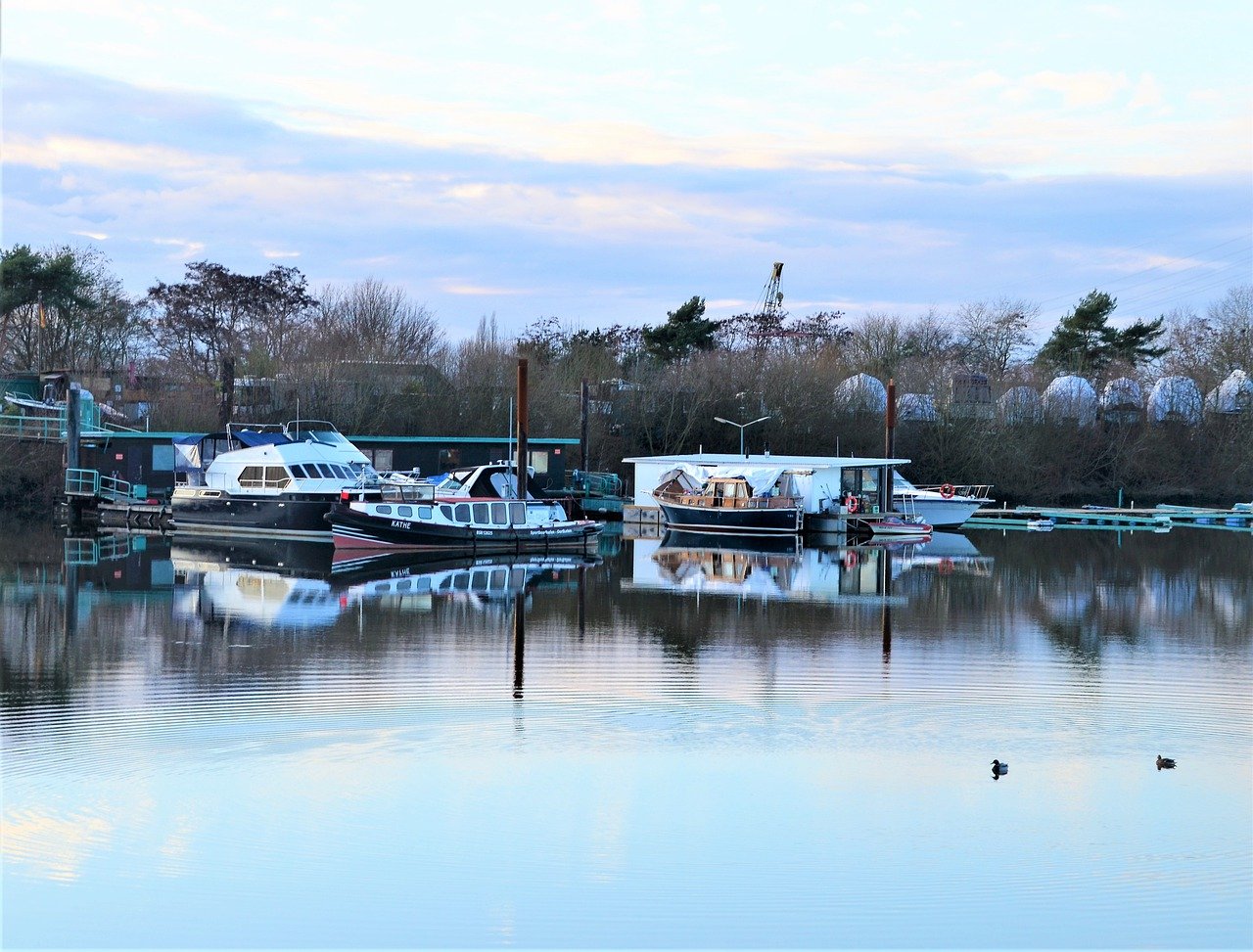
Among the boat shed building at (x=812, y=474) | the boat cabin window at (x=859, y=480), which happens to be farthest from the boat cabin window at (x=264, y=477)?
the boat cabin window at (x=859, y=480)

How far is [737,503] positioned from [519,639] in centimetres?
2506

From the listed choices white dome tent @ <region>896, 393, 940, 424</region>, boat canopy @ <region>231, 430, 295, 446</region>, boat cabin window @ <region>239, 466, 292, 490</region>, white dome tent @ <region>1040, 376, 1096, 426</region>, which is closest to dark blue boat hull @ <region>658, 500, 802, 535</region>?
boat cabin window @ <region>239, 466, 292, 490</region>

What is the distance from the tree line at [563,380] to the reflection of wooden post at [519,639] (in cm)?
3338

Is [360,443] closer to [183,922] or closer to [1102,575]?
[1102,575]

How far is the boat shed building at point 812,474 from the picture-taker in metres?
50.2

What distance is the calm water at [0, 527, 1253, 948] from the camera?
1092cm

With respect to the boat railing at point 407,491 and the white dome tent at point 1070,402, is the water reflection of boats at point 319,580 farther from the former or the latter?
the white dome tent at point 1070,402

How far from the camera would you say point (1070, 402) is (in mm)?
73688

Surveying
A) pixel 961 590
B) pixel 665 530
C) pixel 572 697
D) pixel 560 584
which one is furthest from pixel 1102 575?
pixel 572 697

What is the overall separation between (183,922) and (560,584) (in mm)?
22009

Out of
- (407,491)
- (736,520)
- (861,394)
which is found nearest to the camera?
(407,491)

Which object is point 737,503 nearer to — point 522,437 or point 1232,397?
point 522,437

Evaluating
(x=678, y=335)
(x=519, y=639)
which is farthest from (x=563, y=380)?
(x=519, y=639)

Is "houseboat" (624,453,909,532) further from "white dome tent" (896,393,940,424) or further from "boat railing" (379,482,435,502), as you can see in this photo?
"white dome tent" (896,393,940,424)
